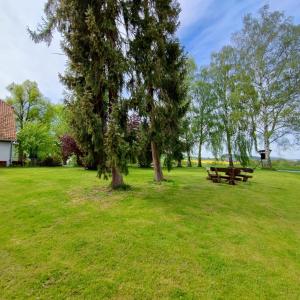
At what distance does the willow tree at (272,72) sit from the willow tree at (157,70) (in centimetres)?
1276

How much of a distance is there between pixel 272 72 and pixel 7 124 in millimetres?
23498

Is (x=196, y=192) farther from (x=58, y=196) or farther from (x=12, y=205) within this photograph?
(x=12, y=205)

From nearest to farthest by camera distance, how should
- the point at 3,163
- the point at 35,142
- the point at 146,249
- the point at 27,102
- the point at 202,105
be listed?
1. the point at 146,249
2. the point at 3,163
3. the point at 35,142
4. the point at 202,105
5. the point at 27,102

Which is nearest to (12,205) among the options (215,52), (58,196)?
(58,196)

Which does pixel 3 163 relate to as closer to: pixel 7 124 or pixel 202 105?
pixel 7 124

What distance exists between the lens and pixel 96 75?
7375 millimetres

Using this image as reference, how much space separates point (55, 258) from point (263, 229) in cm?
427

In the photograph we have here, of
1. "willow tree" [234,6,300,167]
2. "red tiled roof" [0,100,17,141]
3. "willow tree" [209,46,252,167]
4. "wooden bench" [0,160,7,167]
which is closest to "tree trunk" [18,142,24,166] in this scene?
"red tiled roof" [0,100,17,141]

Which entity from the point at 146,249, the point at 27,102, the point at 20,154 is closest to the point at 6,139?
the point at 20,154

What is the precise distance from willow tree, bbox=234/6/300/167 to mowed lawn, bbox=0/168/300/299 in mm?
15107

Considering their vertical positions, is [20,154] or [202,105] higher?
[202,105]

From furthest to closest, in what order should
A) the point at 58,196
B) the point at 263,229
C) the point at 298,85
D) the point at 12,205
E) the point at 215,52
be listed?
the point at 215,52 → the point at 298,85 → the point at 58,196 → the point at 12,205 → the point at 263,229

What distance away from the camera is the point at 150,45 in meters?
8.42

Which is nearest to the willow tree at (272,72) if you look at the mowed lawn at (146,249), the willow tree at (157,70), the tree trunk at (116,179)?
the willow tree at (157,70)
